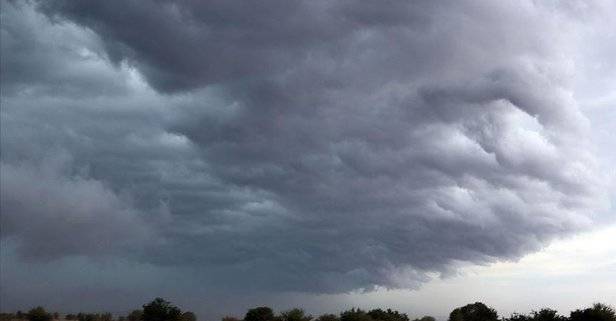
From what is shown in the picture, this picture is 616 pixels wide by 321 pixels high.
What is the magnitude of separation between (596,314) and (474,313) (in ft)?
136

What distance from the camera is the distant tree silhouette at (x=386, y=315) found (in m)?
123

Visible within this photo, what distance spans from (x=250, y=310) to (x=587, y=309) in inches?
2227

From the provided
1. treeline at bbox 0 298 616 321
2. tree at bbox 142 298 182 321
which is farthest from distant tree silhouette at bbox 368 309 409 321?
tree at bbox 142 298 182 321

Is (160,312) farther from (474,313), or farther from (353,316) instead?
(474,313)

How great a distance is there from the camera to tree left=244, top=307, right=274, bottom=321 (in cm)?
11206

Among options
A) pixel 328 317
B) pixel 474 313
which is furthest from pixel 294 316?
pixel 474 313

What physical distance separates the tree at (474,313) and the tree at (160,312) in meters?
65.6

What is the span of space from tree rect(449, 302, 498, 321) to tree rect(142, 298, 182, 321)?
215 feet

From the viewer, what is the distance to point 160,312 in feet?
332

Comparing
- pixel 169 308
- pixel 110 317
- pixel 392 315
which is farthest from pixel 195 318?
pixel 392 315

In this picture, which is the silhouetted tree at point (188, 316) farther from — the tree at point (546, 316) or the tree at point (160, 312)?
the tree at point (546, 316)

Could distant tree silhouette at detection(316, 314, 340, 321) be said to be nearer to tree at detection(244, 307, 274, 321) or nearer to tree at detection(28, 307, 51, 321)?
tree at detection(244, 307, 274, 321)

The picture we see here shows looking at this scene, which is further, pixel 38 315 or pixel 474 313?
pixel 474 313

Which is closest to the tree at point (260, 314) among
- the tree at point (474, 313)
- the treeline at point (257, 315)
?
the treeline at point (257, 315)
